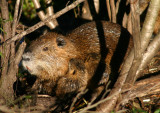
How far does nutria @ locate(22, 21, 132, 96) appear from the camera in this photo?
2869 mm

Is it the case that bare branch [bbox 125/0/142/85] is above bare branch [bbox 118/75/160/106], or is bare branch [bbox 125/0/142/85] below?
above

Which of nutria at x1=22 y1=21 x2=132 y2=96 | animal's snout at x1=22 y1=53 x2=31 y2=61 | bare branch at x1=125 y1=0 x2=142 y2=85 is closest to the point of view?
bare branch at x1=125 y1=0 x2=142 y2=85

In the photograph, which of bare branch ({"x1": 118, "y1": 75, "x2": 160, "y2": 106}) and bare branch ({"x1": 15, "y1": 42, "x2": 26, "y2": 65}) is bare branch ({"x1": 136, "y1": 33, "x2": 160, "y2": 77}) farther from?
bare branch ({"x1": 15, "y1": 42, "x2": 26, "y2": 65})

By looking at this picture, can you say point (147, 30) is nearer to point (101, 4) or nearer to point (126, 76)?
point (126, 76)

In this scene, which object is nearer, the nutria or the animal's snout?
the animal's snout

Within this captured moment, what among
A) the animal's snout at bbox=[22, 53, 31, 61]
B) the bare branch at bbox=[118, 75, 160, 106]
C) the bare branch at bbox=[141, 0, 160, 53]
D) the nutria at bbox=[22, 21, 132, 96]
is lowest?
the bare branch at bbox=[118, 75, 160, 106]

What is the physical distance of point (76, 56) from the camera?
3.05 meters

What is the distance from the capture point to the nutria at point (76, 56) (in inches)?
113

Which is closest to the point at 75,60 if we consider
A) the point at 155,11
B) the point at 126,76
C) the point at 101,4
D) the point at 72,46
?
the point at 72,46

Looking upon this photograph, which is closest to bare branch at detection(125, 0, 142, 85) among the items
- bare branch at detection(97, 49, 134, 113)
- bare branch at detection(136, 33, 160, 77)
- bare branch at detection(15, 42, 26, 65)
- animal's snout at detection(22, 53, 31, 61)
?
bare branch at detection(97, 49, 134, 113)

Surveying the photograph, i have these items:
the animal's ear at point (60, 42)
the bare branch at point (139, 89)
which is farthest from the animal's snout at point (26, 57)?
the bare branch at point (139, 89)

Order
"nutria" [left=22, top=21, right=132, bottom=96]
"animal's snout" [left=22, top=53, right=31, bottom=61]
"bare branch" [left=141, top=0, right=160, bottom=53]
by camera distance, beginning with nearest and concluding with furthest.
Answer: "bare branch" [left=141, top=0, right=160, bottom=53] → "animal's snout" [left=22, top=53, right=31, bottom=61] → "nutria" [left=22, top=21, right=132, bottom=96]

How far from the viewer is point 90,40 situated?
3.21 metres

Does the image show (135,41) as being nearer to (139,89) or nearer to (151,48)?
(151,48)
